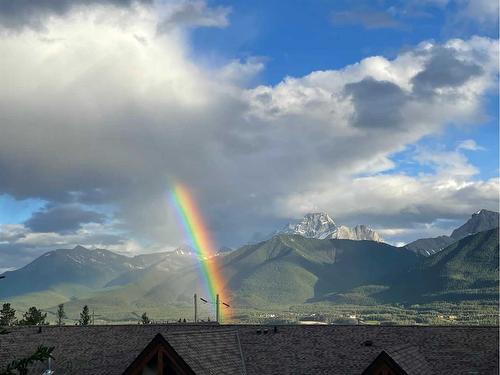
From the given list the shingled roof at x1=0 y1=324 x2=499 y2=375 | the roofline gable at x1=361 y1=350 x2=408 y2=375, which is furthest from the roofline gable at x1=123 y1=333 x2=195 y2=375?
the roofline gable at x1=361 y1=350 x2=408 y2=375

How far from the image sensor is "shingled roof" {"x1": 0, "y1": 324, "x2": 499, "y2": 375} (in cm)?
3662

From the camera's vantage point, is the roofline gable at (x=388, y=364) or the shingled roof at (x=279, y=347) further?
the shingled roof at (x=279, y=347)

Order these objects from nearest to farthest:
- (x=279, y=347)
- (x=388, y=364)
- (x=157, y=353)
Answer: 1. (x=388, y=364)
2. (x=157, y=353)
3. (x=279, y=347)

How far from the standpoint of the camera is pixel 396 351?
3347 cm

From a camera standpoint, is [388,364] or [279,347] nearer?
[388,364]

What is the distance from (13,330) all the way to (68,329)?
16.0ft

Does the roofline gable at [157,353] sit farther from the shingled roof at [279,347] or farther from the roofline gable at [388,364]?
the roofline gable at [388,364]

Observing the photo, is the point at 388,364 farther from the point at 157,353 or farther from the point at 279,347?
the point at 279,347

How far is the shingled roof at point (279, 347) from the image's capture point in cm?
3662

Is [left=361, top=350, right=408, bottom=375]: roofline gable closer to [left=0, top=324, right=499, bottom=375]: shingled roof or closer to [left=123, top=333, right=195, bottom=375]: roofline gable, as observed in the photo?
[left=0, top=324, right=499, bottom=375]: shingled roof

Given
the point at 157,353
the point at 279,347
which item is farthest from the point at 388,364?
the point at 279,347

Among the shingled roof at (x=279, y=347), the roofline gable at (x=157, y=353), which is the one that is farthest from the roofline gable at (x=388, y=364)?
the roofline gable at (x=157, y=353)

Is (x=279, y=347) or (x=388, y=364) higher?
(x=279, y=347)

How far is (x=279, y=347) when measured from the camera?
145ft
